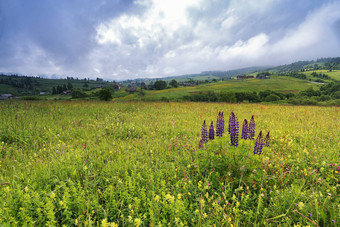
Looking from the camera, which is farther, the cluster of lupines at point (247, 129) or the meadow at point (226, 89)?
the meadow at point (226, 89)

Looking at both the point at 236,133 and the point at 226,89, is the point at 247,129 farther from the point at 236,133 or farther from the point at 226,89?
the point at 226,89

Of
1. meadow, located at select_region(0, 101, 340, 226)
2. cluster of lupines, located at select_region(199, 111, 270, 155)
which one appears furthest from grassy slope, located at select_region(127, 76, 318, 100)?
meadow, located at select_region(0, 101, 340, 226)

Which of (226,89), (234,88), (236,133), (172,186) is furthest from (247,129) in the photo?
(234,88)

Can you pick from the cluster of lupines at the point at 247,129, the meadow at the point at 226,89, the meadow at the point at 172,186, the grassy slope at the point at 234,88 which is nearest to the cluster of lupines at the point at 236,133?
the cluster of lupines at the point at 247,129

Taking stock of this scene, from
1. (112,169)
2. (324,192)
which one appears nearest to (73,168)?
(112,169)

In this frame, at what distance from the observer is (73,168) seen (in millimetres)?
3191

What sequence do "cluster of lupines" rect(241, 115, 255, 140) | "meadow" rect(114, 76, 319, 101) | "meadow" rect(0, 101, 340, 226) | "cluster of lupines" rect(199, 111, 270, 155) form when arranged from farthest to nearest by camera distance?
"meadow" rect(114, 76, 319, 101) < "cluster of lupines" rect(241, 115, 255, 140) < "cluster of lupines" rect(199, 111, 270, 155) < "meadow" rect(0, 101, 340, 226)

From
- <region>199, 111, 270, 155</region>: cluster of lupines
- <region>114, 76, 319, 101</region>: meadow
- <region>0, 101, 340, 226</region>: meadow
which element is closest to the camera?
<region>0, 101, 340, 226</region>: meadow

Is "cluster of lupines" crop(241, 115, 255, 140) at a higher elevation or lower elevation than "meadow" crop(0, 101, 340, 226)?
higher

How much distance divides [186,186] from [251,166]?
1437mm

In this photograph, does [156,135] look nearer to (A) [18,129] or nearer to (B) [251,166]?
(B) [251,166]

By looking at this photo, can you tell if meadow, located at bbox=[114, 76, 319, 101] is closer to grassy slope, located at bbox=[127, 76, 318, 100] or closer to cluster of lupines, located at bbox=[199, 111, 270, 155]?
grassy slope, located at bbox=[127, 76, 318, 100]

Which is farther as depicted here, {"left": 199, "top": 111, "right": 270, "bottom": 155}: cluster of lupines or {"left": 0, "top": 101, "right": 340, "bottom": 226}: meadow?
{"left": 199, "top": 111, "right": 270, "bottom": 155}: cluster of lupines

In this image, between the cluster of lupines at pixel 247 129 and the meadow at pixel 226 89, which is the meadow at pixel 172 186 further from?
the meadow at pixel 226 89
